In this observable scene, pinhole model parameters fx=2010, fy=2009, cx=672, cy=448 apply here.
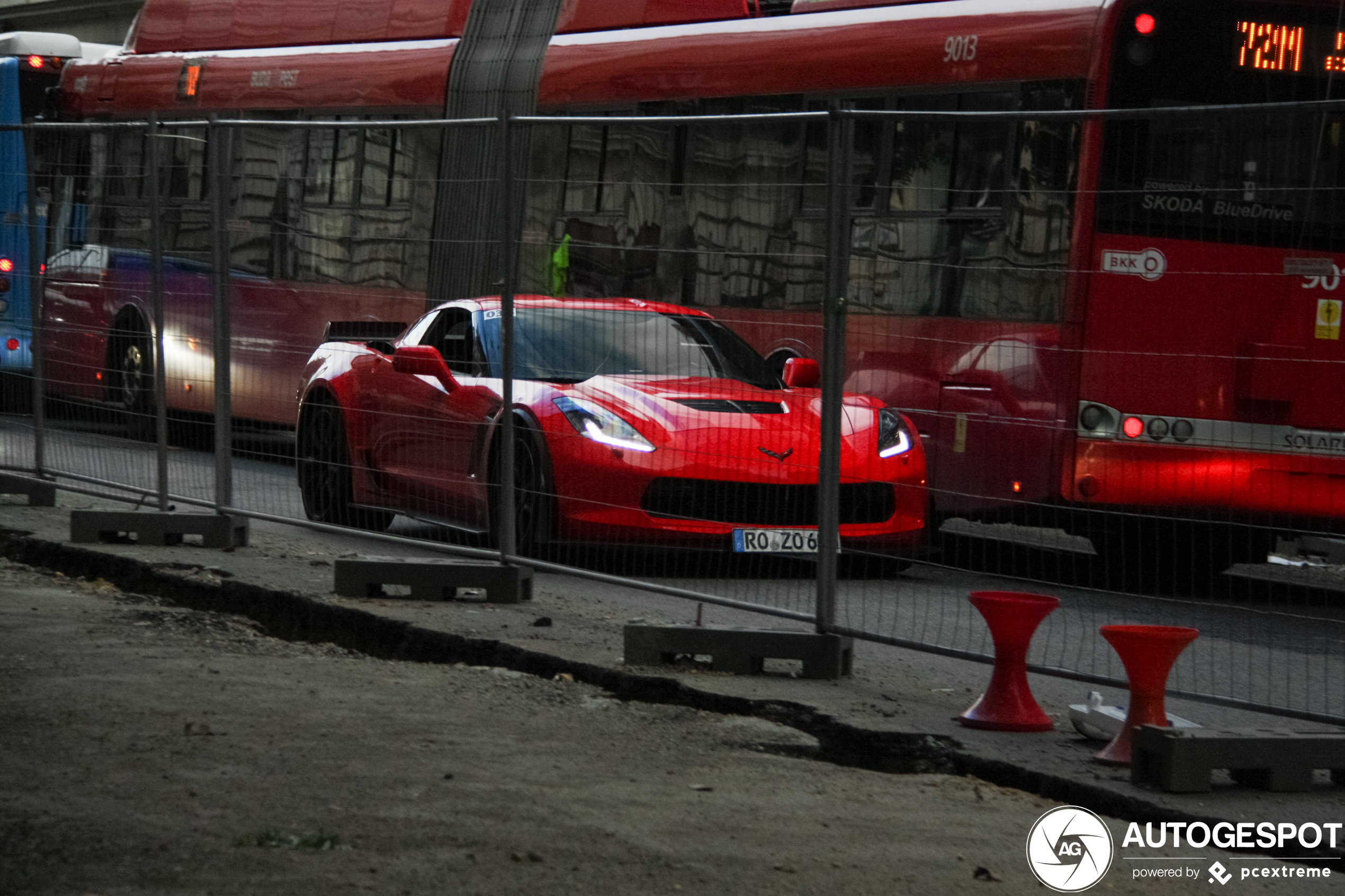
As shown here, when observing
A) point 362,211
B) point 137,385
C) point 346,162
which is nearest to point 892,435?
point 346,162

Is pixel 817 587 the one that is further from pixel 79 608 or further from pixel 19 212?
pixel 19 212

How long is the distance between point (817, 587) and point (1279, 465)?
1.77 meters

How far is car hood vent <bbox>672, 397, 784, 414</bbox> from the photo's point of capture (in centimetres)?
754

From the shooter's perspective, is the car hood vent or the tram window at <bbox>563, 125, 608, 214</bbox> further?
the tram window at <bbox>563, 125, 608, 214</bbox>

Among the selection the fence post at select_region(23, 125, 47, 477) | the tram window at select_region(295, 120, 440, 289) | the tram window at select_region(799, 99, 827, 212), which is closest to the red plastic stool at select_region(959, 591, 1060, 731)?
the tram window at select_region(799, 99, 827, 212)

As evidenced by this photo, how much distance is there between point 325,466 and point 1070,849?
568 centimetres

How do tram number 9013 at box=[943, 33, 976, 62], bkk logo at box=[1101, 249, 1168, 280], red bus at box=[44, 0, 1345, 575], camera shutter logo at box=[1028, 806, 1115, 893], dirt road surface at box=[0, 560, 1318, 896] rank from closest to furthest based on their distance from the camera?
dirt road surface at box=[0, 560, 1318, 896]
camera shutter logo at box=[1028, 806, 1115, 893]
red bus at box=[44, 0, 1345, 575]
bkk logo at box=[1101, 249, 1168, 280]
tram number 9013 at box=[943, 33, 976, 62]

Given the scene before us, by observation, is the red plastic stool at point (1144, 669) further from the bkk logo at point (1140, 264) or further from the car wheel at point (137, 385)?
the car wheel at point (137, 385)

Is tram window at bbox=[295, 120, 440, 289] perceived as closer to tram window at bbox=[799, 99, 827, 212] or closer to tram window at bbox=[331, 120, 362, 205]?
tram window at bbox=[331, 120, 362, 205]

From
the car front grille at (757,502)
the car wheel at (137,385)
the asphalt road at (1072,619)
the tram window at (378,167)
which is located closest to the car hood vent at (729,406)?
the car front grille at (757,502)

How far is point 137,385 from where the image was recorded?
10.6m

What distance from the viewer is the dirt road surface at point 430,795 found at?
4410 millimetres

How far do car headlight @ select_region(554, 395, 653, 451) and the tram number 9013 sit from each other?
366cm

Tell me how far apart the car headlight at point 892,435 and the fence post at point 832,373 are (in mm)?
152
